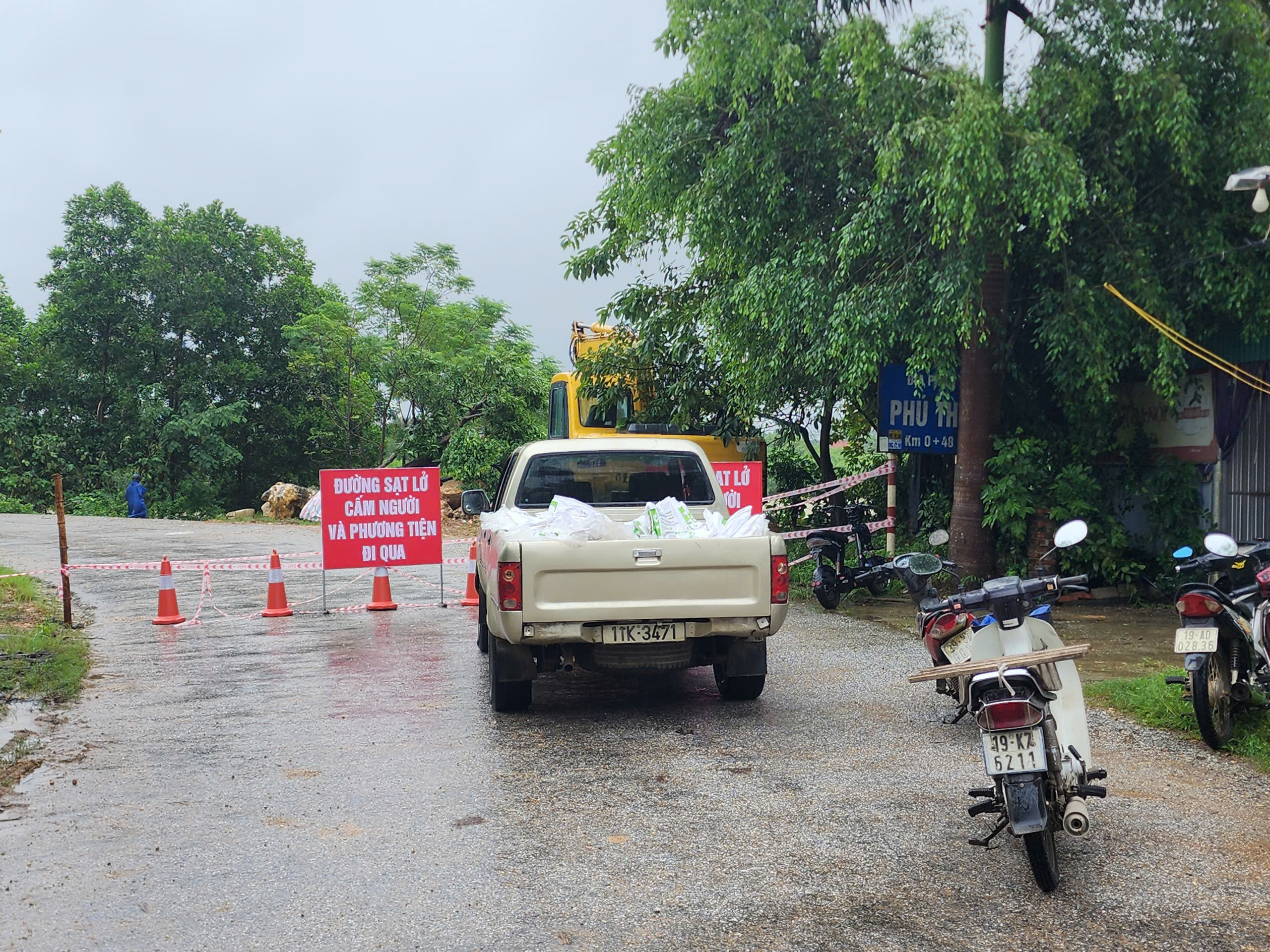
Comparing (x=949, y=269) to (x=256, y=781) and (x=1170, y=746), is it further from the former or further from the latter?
(x=256, y=781)

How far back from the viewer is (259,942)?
3.94 metres

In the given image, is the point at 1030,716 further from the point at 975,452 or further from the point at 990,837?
the point at 975,452

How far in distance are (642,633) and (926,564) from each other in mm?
1813

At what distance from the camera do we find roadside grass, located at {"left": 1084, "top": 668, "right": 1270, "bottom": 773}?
6344mm

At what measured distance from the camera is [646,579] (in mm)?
7051

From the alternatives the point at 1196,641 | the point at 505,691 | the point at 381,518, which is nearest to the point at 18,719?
the point at 505,691

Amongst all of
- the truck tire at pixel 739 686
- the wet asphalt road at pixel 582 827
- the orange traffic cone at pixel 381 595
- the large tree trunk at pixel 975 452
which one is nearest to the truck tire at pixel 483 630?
the wet asphalt road at pixel 582 827

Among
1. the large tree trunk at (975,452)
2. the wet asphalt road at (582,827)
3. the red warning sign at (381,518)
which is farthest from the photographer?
the large tree trunk at (975,452)

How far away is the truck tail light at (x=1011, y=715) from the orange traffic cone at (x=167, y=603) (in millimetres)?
9788

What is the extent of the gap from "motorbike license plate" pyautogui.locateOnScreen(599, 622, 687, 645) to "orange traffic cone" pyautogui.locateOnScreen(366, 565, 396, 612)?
247 inches

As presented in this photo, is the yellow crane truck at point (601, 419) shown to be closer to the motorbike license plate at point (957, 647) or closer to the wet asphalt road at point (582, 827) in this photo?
the wet asphalt road at point (582, 827)

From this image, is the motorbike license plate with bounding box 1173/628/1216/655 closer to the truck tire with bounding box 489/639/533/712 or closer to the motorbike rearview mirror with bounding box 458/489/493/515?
the truck tire with bounding box 489/639/533/712

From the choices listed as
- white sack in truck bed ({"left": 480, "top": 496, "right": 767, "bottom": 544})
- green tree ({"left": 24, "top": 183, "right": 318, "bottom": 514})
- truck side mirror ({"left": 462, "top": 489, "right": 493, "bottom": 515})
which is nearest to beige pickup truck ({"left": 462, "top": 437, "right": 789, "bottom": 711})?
white sack in truck bed ({"left": 480, "top": 496, "right": 767, "bottom": 544})

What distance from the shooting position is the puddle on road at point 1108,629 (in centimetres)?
920
